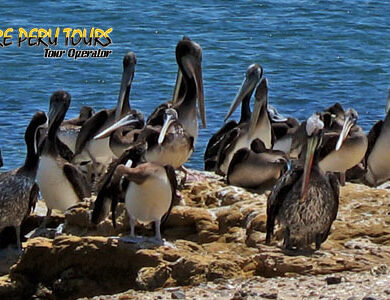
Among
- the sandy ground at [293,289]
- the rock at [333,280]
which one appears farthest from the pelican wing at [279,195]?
the rock at [333,280]

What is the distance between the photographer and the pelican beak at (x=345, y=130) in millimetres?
13117

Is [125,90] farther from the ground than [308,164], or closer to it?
closer to it

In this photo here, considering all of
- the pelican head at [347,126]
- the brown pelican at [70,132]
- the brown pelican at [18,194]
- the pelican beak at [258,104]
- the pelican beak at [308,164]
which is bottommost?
the brown pelican at [70,132]

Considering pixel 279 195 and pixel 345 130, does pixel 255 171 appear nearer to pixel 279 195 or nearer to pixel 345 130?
pixel 345 130

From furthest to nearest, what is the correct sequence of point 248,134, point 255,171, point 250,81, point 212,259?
point 250,81, point 248,134, point 255,171, point 212,259

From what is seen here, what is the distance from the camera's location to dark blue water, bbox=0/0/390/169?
70.3ft

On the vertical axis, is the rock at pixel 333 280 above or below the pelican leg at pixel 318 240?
above

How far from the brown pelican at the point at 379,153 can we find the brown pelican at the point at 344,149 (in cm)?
75

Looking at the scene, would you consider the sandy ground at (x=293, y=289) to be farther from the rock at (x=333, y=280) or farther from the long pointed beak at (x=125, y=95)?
the long pointed beak at (x=125, y=95)

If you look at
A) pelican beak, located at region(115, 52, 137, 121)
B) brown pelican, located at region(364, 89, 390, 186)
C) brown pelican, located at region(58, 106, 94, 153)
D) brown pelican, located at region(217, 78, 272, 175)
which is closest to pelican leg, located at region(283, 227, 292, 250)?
brown pelican, located at region(217, 78, 272, 175)

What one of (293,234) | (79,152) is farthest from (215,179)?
(293,234)

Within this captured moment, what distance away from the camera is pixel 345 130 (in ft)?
43.9

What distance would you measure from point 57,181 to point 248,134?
2.45 m

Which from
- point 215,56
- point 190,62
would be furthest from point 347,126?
point 215,56
